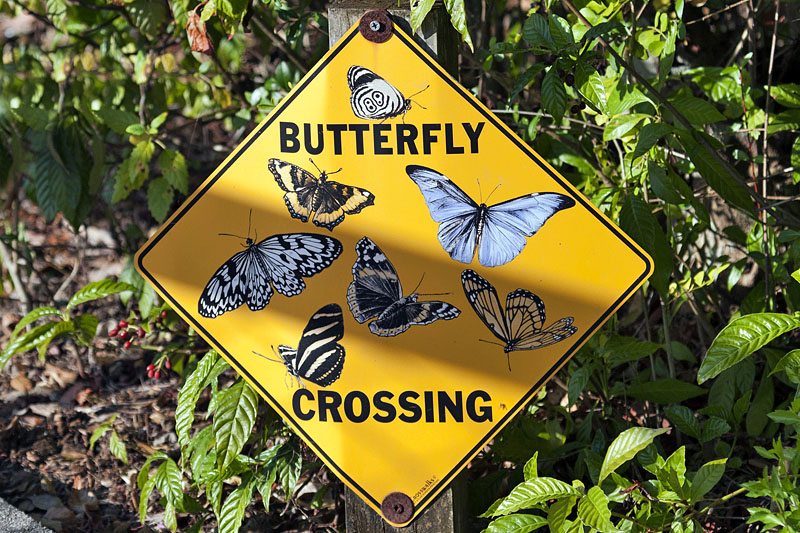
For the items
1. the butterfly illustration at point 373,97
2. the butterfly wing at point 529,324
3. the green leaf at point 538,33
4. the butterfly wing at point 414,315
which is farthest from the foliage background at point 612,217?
the butterfly wing at point 414,315

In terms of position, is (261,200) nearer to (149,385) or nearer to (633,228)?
(633,228)

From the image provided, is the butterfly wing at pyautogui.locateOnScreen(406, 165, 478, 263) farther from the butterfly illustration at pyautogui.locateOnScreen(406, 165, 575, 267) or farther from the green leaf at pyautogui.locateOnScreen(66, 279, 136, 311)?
the green leaf at pyautogui.locateOnScreen(66, 279, 136, 311)

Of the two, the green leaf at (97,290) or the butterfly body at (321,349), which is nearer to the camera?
the butterfly body at (321,349)

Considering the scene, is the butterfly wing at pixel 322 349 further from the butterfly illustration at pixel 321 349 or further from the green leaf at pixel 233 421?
the green leaf at pixel 233 421

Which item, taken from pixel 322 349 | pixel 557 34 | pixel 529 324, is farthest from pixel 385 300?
pixel 557 34

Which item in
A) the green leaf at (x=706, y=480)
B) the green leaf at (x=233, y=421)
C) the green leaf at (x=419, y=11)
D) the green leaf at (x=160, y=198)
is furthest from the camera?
the green leaf at (x=160, y=198)

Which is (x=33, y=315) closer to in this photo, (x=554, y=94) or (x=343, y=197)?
(x=343, y=197)
